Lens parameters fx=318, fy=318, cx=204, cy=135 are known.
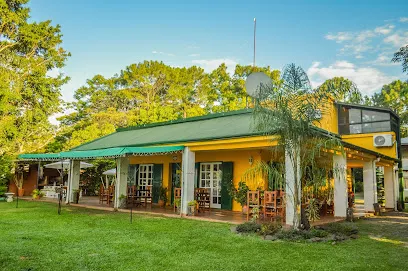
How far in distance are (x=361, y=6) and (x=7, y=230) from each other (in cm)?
1244

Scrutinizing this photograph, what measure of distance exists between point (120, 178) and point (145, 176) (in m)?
3.60

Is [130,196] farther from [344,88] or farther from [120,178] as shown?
[344,88]

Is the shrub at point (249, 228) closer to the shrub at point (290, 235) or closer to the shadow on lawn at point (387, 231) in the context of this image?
the shrub at point (290, 235)

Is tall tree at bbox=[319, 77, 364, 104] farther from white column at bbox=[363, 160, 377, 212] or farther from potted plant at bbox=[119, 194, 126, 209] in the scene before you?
potted plant at bbox=[119, 194, 126, 209]

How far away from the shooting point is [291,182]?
317 inches

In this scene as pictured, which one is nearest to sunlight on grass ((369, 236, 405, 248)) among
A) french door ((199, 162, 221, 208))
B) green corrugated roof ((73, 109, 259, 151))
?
green corrugated roof ((73, 109, 259, 151))

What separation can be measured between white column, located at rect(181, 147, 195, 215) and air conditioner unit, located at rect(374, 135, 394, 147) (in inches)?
384

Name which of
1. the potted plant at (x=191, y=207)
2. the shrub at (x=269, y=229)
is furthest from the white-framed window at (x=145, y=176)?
the shrub at (x=269, y=229)

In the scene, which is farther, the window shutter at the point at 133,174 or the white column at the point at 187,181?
the window shutter at the point at 133,174

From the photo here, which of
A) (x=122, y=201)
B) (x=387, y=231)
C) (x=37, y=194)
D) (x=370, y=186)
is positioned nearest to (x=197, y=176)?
(x=122, y=201)

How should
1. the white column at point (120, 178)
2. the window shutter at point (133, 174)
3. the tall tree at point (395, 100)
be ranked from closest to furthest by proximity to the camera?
the white column at point (120, 178), the window shutter at point (133, 174), the tall tree at point (395, 100)

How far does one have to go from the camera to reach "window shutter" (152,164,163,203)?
582 inches

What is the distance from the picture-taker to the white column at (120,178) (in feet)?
39.0

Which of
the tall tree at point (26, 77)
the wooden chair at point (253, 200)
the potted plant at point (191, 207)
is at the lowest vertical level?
the potted plant at point (191, 207)
